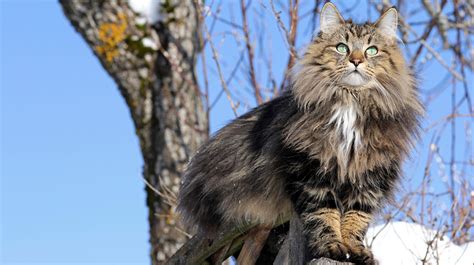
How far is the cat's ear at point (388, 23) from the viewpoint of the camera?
11.6ft

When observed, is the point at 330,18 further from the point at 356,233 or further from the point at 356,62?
the point at 356,233

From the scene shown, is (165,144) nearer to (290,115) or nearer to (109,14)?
(109,14)

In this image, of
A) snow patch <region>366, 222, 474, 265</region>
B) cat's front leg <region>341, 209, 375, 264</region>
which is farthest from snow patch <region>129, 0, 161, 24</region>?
cat's front leg <region>341, 209, 375, 264</region>

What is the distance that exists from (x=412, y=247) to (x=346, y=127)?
1677 millimetres

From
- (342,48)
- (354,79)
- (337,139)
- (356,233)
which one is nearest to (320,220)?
(356,233)

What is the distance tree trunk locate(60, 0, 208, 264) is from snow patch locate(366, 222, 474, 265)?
6.53 ft

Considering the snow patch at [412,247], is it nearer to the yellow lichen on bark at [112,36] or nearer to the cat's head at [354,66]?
the cat's head at [354,66]

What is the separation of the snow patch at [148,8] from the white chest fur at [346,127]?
328cm

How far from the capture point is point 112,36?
245 inches

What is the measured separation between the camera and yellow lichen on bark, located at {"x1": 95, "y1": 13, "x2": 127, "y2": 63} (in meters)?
6.23

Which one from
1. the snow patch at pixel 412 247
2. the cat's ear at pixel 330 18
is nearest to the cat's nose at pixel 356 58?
the cat's ear at pixel 330 18

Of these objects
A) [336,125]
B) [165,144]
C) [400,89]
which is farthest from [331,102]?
[165,144]

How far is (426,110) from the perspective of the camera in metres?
3.67

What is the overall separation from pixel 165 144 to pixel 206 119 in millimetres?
414
